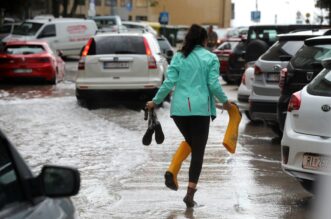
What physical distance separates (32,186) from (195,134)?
458 centimetres

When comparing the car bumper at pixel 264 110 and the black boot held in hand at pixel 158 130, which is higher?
the black boot held in hand at pixel 158 130

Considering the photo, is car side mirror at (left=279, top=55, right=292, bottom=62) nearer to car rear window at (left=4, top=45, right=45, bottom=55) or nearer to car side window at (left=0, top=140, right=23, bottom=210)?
car side window at (left=0, top=140, right=23, bottom=210)

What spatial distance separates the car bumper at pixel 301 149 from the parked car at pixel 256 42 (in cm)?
952

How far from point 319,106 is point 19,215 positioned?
A: 469cm

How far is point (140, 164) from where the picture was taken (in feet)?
34.5

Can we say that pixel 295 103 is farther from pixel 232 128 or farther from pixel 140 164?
pixel 140 164

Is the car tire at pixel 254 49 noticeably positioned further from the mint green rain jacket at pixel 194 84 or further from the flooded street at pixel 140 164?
the mint green rain jacket at pixel 194 84

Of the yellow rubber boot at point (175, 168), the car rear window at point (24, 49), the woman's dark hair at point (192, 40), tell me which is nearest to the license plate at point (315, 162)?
the yellow rubber boot at point (175, 168)

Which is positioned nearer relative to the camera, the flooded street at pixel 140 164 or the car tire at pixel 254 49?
the flooded street at pixel 140 164

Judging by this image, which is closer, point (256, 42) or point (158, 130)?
point (158, 130)

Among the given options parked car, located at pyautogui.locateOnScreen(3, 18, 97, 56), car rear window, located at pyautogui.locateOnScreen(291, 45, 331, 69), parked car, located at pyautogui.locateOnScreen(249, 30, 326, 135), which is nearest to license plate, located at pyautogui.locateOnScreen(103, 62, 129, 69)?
parked car, located at pyautogui.locateOnScreen(249, 30, 326, 135)

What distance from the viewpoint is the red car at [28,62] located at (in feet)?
75.3

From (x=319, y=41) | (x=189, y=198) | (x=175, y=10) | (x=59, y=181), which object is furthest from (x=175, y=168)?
(x=175, y=10)

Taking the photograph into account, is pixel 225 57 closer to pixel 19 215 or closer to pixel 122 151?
pixel 122 151
